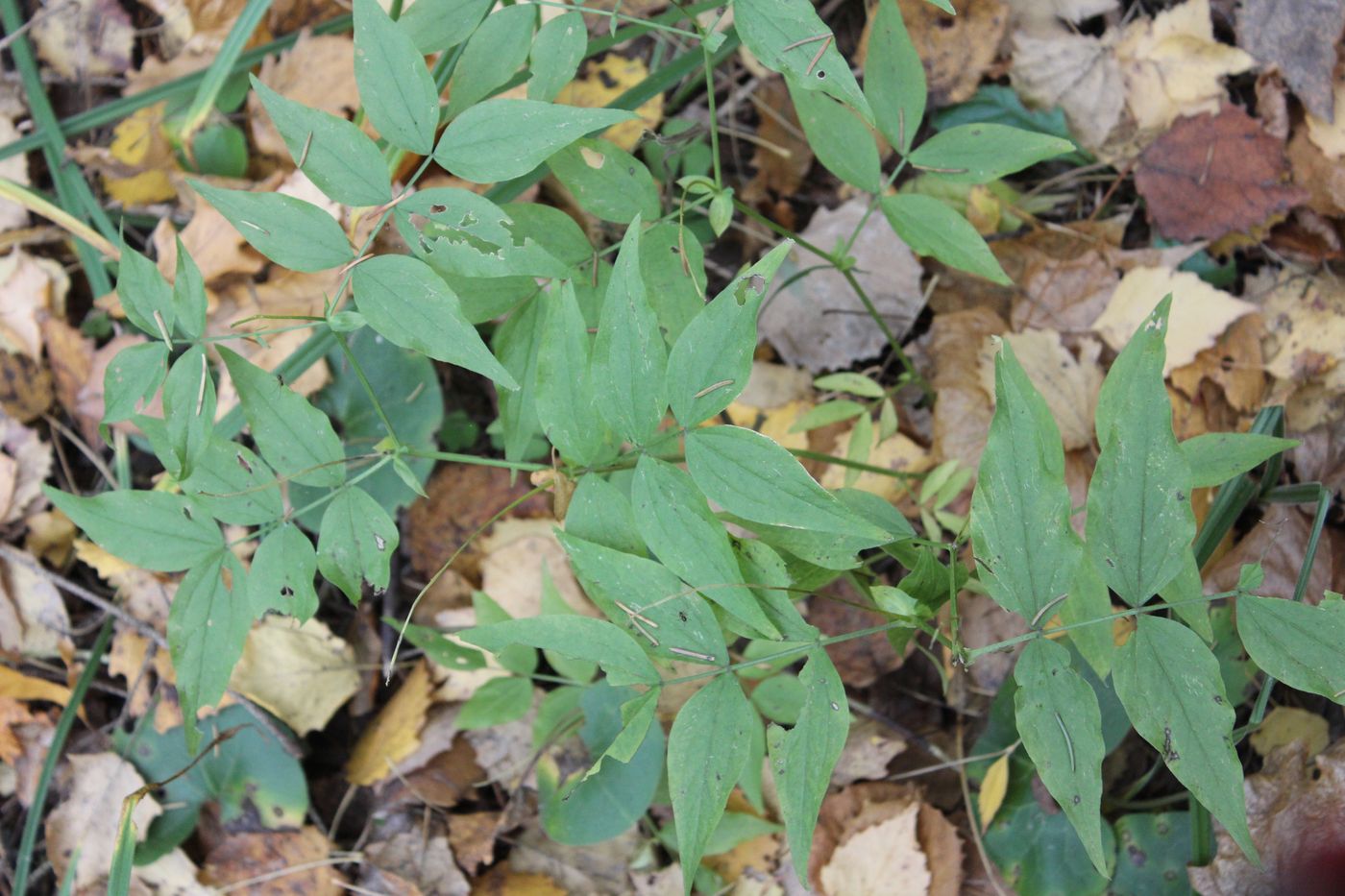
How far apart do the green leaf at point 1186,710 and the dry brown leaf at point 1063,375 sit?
32.5 inches

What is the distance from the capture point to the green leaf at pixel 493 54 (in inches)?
43.5

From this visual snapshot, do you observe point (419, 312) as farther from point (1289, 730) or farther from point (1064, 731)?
point (1289, 730)

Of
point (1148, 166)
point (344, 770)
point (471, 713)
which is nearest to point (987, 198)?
point (1148, 166)

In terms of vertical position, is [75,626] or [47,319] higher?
[47,319]

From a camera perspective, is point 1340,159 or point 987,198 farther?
point 987,198

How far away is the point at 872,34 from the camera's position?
1.25 meters

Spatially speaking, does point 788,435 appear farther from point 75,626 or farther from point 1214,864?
point 75,626

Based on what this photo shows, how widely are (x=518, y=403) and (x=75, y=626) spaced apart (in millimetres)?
1351

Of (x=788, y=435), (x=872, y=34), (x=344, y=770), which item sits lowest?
(x=344, y=770)

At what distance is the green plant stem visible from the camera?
5.66 ft

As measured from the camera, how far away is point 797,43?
970 millimetres

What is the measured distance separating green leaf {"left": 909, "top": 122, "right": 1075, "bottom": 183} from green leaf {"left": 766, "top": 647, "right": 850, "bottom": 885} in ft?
2.33

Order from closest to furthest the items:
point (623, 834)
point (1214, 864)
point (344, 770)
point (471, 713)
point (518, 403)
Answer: point (518, 403)
point (1214, 864)
point (471, 713)
point (623, 834)
point (344, 770)

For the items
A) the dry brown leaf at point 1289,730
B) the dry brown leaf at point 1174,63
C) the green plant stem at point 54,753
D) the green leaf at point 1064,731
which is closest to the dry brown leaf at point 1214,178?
the dry brown leaf at point 1174,63
